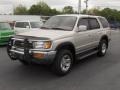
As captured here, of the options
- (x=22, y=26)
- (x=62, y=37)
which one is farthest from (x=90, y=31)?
(x=22, y=26)

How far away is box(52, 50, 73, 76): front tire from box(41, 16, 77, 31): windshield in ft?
3.19

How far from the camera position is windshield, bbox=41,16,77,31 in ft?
23.9

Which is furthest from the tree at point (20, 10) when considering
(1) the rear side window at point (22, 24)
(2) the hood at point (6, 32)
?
(2) the hood at point (6, 32)

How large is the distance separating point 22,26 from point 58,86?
406 inches

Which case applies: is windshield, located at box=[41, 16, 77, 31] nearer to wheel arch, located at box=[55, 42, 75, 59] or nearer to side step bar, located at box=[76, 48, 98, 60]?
wheel arch, located at box=[55, 42, 75, 59]

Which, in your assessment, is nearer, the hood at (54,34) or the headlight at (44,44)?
the headlight at (44,44)

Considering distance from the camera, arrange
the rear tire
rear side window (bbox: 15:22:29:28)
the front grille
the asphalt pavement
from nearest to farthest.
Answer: the asphalt pavement, the front grille, the rear tire, rear side window (bbox: 15:22:29:28)

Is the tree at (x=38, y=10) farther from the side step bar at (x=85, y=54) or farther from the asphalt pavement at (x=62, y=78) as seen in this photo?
the asphalt pavement at (x=62, y=78)

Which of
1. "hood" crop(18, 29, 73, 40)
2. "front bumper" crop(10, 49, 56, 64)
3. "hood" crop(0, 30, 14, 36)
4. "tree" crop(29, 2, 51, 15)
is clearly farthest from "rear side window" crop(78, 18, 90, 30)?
"tree" crop(29, 2, 51, 15)

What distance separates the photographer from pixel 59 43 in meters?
6.32

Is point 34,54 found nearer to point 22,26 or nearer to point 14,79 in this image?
point 14,79

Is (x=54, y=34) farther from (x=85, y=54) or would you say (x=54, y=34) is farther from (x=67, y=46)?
(x=85, y=54)

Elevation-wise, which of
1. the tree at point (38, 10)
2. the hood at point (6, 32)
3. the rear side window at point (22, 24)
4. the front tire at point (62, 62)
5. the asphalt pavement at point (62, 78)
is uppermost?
the tree at point (38, 10)

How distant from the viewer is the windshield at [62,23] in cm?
728
